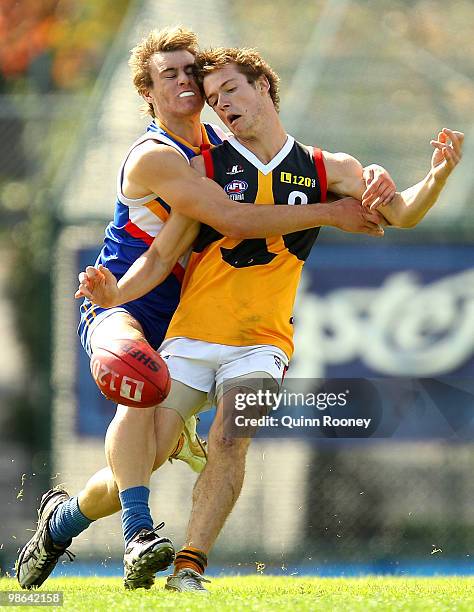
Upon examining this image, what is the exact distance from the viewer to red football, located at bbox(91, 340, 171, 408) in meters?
4.08

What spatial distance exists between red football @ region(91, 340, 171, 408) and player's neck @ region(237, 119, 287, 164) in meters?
0.84

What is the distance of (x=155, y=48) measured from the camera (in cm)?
464

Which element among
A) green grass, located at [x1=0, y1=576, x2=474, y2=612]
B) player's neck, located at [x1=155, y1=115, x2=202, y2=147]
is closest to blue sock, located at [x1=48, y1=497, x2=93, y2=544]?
green grass, located at [x1=0, y1=576, x2=474, y2=612]

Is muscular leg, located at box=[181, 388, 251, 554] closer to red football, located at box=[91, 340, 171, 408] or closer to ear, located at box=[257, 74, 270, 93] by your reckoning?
red football, located at box=[91, 340, 171, 408]

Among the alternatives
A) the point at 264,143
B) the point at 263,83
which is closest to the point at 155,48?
the point at 263,83

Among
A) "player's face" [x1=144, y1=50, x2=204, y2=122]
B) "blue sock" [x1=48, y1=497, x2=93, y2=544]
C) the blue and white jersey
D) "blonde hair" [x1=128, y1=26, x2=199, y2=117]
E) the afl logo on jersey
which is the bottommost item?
"blue sock" [x1=48, y1=497, x2=93, y2=544]

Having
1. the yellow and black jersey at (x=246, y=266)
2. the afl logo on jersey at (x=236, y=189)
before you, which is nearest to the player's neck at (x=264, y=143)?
the yellow and black jersey at (x=246, y=266)

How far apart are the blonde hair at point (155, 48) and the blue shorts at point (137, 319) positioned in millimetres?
831

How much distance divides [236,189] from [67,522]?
1396 millimetres

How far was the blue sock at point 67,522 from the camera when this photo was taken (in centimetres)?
461

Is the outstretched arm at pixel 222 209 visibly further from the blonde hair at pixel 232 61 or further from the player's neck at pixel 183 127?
the blonde hair at pixel 232 61

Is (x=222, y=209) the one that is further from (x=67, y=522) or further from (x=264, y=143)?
(x=67, y=522)

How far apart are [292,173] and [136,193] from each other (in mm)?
567

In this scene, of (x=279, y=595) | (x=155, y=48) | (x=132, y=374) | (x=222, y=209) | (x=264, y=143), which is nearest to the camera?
(x=132, y=374)
